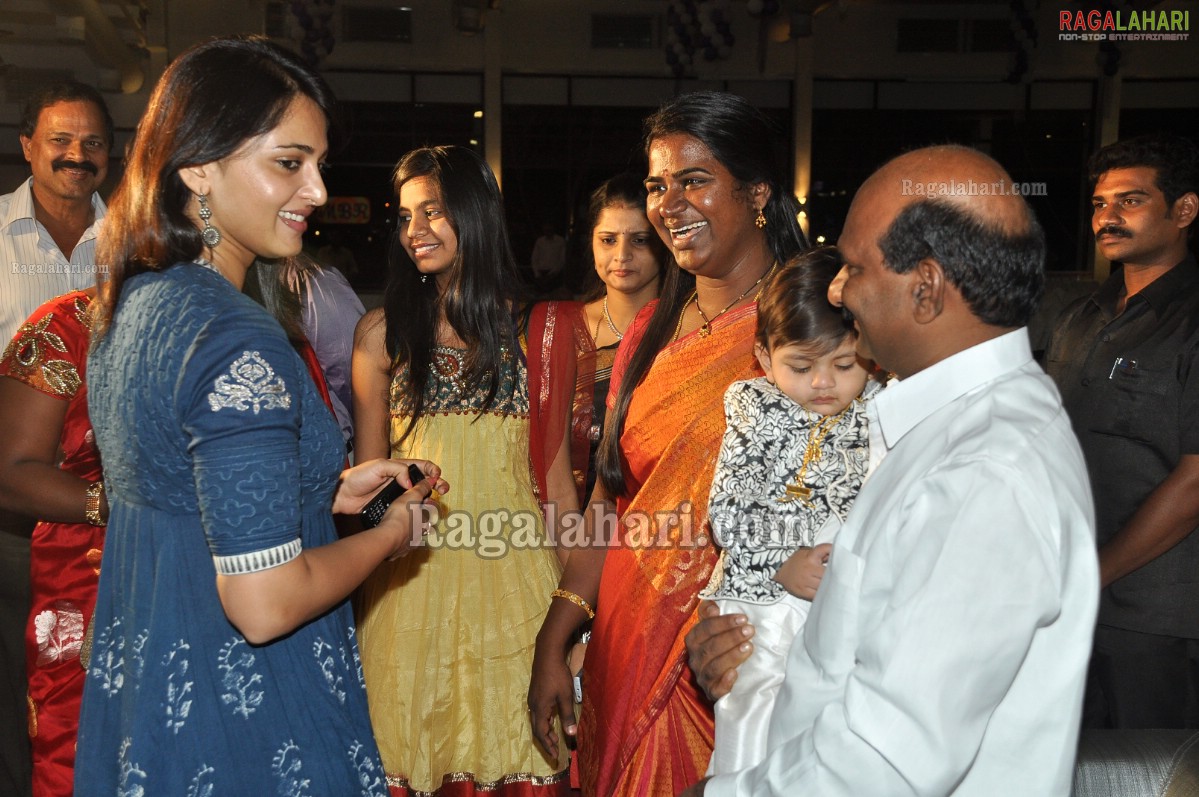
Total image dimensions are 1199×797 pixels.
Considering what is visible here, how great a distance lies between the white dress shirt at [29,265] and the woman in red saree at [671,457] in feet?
6.91

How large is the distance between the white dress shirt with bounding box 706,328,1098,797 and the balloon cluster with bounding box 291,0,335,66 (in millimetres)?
11564

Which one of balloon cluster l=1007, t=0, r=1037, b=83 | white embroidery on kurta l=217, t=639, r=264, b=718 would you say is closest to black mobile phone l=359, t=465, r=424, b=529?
white embroidery on kurta l=217, t=639, r=264, b=718

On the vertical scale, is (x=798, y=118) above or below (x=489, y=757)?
above

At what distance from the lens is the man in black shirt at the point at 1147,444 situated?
2.66 meters

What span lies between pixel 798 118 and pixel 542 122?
3690 mm

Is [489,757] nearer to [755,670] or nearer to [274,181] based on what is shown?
[755,670]

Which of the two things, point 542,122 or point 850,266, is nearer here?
point 850,266

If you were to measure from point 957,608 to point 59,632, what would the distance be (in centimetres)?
206

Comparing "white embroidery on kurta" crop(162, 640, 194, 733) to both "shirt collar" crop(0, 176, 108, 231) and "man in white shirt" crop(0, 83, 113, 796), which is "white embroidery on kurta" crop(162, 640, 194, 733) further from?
"shirt collar" crop(0, 176, 108, 231)

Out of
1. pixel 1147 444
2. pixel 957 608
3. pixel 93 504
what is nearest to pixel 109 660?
pixel 93 504

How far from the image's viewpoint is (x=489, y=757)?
253 cm

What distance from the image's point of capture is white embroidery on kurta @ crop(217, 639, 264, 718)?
1.31 m

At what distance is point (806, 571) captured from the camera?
1486 millimetres

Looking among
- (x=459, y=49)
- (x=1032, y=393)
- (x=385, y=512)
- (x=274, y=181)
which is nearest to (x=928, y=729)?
(x=1032, y=393)
